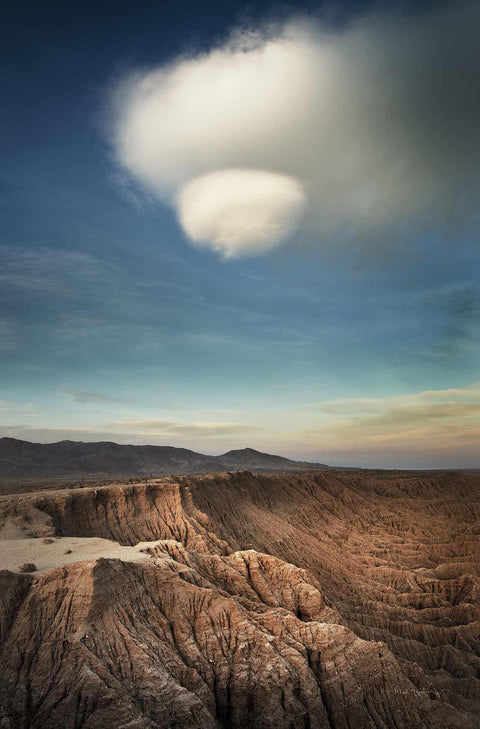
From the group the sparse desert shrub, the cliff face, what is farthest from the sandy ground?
the cliff face

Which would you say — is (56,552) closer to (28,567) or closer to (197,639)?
(28,567)

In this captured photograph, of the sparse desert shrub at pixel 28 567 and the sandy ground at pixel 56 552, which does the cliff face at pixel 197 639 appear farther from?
the sandy ground at pixel 56 552

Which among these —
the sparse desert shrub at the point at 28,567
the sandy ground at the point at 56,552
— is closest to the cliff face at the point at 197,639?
the sparse desert shrub at the point at 28,567

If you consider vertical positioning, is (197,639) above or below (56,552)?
below

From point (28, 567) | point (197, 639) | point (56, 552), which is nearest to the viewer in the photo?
point (28, 567)

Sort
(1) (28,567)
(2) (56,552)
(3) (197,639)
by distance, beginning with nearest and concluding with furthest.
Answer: (1) (28,567) < (3) (197,639) < (2) (56,552)

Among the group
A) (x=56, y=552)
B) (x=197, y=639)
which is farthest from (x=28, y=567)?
(x=197, y=639)

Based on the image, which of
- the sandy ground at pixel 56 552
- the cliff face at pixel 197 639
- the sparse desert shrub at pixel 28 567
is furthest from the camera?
the sandy ground at pixel 56 552

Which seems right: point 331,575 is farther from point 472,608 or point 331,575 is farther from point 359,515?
point 359,515
